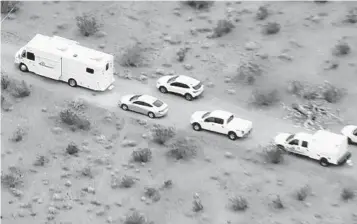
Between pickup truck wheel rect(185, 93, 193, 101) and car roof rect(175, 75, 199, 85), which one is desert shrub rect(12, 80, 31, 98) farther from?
pickup truck wheel rect(185, 93, 193, 101)

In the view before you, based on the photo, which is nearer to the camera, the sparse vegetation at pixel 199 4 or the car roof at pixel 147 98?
the car roof at pixel 147 98

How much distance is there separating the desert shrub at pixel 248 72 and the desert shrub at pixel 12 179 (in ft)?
47.8

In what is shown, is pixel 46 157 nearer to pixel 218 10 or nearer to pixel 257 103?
pixel 257 103

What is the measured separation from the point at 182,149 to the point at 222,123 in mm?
2695

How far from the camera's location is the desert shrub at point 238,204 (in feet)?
162

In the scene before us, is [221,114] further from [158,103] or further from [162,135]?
[158,103]

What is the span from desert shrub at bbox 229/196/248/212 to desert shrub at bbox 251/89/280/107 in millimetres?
8979

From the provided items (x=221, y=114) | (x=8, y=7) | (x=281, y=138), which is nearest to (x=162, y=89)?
(x=221, y=114)

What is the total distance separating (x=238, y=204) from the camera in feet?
162

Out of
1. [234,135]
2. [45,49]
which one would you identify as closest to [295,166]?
[234,135]

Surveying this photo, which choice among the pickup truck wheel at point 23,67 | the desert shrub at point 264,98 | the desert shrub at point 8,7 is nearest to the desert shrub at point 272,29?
the desert shrub at point 264,98

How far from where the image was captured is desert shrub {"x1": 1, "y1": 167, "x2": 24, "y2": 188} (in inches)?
2012

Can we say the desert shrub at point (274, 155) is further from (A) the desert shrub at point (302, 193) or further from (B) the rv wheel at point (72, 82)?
(B) the rv wheel at point (72, 82)

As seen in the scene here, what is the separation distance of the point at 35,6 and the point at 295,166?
2283 centimetres
